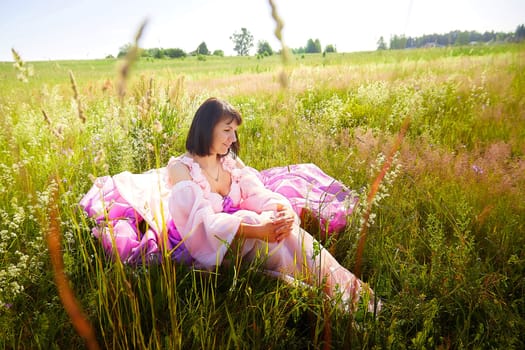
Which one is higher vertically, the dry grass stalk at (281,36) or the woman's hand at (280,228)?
the dry grass stalk at (281,36)

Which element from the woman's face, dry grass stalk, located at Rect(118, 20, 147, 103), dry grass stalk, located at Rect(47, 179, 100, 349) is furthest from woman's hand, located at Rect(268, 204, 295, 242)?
dry grass stalk, located at Rect(118, 20, 147, 103)

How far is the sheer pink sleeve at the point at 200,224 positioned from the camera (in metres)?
1.93

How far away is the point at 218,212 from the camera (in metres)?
2.36

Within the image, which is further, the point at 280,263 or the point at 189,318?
the point at 280,263

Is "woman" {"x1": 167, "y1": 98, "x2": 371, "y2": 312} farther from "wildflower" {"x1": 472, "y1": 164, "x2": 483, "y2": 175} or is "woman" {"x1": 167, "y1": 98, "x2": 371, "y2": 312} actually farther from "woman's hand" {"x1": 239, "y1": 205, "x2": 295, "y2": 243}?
"wildflower" {"x1": 472, "y1": 164, "x2": 483, "y2": 175}

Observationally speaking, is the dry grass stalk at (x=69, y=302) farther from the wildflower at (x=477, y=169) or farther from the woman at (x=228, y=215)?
the wildflower at (x=477, y=169)

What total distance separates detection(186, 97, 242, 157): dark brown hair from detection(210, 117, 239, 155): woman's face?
0.02 meters

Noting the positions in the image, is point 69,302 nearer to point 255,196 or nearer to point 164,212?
point 164,212

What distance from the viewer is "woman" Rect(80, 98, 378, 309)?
1.92 m

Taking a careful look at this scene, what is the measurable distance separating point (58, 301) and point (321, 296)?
1.24 metres

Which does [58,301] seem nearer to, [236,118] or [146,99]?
[146,99]

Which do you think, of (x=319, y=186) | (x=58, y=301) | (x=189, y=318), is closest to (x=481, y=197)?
(x=319, y=186)

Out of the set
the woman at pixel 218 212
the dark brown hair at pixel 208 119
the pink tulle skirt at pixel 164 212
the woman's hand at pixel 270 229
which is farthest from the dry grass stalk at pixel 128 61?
the dark brown hair at pixel 208 119

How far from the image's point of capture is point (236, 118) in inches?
93.0
